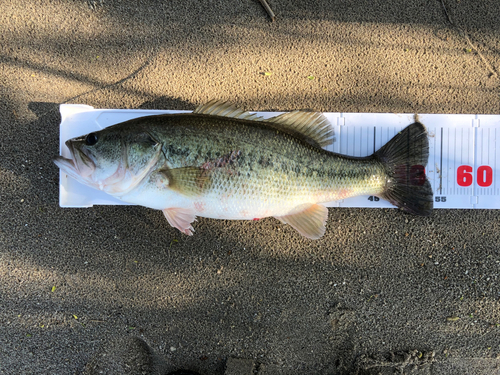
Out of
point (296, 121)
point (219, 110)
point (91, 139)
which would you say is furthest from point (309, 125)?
point (91, 139)

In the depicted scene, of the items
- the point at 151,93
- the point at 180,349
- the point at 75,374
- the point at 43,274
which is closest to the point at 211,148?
the point at 151,93

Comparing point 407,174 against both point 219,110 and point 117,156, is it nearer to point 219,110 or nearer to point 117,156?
point 219,110

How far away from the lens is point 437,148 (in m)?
2.32

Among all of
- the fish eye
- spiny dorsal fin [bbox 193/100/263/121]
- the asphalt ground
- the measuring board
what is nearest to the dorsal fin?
spiny dorsal fin [bbox 193/100/263/121]

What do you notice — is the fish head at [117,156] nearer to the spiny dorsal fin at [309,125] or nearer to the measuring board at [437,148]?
the measuring board at [437,148]

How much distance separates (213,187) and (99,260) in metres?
1.23

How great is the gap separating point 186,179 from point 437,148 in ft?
6.24

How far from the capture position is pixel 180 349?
93.3 inches

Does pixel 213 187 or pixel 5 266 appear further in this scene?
pixel 5 266

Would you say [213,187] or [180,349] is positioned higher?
[213,187]

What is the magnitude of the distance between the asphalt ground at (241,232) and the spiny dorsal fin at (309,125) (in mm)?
378

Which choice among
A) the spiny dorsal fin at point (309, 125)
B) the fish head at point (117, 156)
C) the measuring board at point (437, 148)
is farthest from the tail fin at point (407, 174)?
the fish head at point (117, 156)

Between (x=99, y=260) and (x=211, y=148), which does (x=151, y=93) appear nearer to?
(x=211, y=148)

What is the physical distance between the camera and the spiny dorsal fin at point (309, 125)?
204 centimetres
